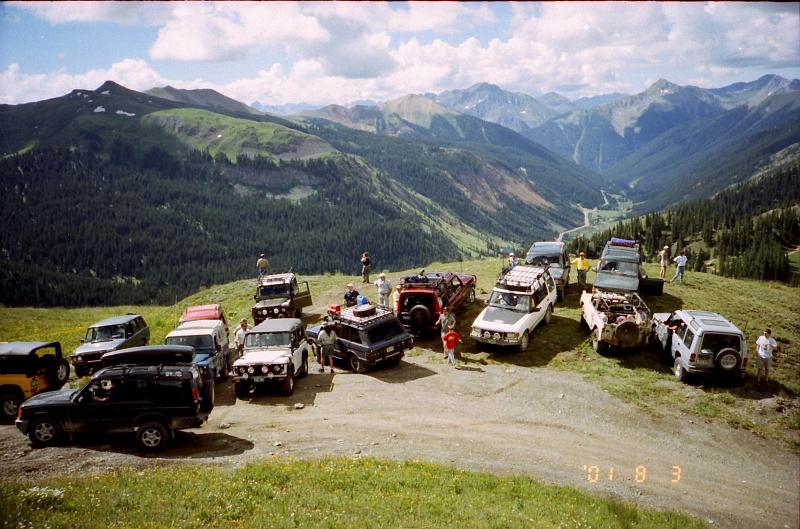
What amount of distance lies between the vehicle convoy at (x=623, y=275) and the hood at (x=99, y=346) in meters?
25.0

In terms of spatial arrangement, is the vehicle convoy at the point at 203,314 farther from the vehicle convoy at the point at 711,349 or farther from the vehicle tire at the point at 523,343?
the vehicle convoy at the point at 711,349

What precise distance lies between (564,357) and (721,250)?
110m

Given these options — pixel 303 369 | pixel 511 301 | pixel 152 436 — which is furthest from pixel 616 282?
pixel 152 436

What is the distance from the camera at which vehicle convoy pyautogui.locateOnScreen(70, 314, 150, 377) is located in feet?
72.0

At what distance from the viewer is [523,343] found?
72.2ft

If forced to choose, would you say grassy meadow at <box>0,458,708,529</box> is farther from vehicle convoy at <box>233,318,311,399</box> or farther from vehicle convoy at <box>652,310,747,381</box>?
vehicle convoy at <box>652,310,747,381</box>

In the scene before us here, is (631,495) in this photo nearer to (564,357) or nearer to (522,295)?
(564,357)

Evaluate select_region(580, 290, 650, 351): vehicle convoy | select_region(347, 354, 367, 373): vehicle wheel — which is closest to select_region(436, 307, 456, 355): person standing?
select_region(347, 354, 367, 373): vehicle wheel

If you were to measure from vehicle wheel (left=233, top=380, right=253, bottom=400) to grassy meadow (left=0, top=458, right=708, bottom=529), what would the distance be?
6012 mm

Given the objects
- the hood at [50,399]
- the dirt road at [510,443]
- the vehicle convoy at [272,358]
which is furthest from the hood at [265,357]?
the hood at [50,399]

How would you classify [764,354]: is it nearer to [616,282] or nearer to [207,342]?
[616,282]

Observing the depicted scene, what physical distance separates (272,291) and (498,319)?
531 inches

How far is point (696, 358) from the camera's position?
1811 centimetres

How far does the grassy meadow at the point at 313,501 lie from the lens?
952 cm
